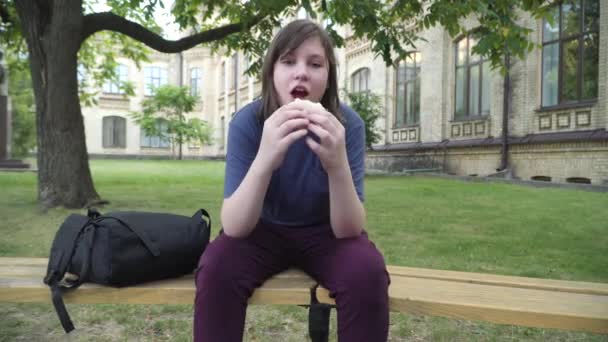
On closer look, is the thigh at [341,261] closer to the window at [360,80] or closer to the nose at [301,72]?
the nose at [301,72]

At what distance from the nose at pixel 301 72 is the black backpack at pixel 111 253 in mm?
882

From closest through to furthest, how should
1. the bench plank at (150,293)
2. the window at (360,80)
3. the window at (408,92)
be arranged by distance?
the bench plank at (150,293) < the window at (408,92) < the window at (360,80)

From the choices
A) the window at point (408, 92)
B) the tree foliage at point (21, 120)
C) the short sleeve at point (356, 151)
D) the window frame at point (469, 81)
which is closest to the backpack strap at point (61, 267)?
the short sleeve at point (356, 151)

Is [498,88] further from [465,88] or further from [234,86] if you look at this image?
[234,86]

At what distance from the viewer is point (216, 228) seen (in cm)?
629

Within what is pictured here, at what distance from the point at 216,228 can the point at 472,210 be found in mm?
4203

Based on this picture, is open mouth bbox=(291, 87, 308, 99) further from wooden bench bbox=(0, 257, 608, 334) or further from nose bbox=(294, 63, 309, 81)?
wooden bench bbox=(0, 257, 608, 334)

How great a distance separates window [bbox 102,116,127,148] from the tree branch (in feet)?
118

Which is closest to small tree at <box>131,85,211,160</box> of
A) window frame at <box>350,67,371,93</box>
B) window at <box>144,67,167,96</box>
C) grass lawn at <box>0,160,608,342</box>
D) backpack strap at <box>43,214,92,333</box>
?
window at <box>144,67,167,96</box>

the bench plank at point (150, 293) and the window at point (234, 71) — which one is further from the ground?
the window at point (234, 71)

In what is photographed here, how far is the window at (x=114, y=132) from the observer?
1640 inches

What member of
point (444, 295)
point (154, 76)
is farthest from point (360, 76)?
point (154, 76)

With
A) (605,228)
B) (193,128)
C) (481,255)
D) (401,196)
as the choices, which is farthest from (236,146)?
(193,128)

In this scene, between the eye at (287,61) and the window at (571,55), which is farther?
the window at (571,55)
